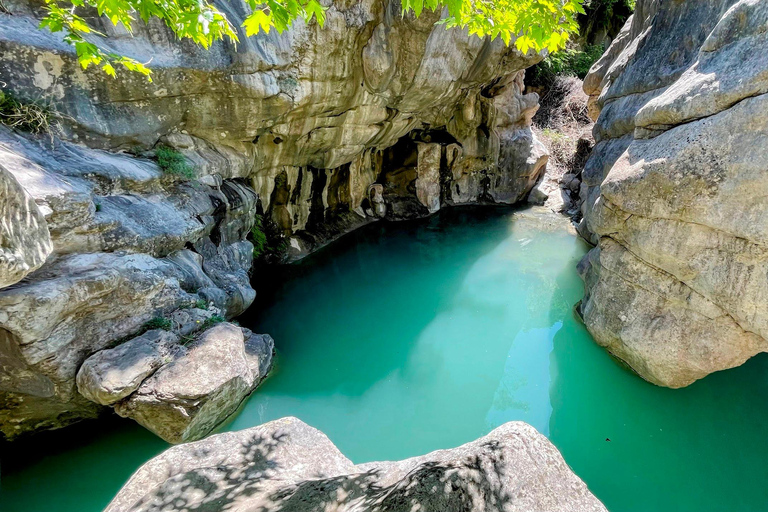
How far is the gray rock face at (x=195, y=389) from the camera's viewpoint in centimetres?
421

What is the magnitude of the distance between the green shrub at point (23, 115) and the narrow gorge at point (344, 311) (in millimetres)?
34

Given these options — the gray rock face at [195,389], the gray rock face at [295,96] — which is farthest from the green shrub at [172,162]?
the gray rock face at [195,389]

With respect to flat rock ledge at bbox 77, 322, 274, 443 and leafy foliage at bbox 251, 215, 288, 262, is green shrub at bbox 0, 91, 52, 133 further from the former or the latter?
leafy foliage at bbox 251, 215, 288, 262

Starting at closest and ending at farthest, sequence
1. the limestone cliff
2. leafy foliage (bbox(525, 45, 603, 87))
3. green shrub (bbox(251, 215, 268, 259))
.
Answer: the limestone cliff < green shrub (bbox(251, 215, 268, 259)) < leafy foliage (bbox(525, 45, 603, 87))

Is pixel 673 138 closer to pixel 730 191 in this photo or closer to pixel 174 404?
pixel 730 191

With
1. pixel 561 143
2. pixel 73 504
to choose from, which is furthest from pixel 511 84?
pixel 73 504

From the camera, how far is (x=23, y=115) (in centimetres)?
439

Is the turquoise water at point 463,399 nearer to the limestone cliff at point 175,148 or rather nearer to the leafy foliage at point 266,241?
the leafy foliage at point 266,241

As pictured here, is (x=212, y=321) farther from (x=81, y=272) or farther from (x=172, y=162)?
(x=172, y=162)

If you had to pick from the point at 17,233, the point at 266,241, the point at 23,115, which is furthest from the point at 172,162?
the point at 266,241

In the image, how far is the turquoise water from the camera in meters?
4.40

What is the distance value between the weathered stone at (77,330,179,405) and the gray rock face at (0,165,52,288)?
1396 mm

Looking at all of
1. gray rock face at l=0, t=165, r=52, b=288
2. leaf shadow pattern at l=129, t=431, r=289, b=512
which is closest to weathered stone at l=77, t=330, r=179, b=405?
gray rock face at l=0, t=165, r=52, b=288

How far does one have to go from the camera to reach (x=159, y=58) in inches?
215
